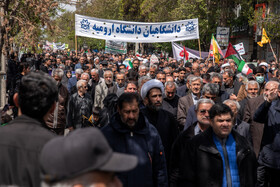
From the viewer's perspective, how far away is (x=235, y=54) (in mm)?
14047

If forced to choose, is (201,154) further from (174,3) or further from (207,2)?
(174,3)

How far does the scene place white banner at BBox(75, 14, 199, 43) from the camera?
47.1ft

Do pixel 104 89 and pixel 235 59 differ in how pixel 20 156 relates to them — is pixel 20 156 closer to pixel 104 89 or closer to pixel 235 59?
pixel 104 89

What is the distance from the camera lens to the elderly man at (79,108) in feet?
23.6

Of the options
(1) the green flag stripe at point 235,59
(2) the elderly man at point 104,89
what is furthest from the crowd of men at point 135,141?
(1) the green flag stripe at point 235,59

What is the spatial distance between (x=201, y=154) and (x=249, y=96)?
11.3 ft

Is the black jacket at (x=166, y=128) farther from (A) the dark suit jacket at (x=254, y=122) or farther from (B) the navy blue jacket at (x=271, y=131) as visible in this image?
(A) the dark suit jacket at (x=254, y=122)

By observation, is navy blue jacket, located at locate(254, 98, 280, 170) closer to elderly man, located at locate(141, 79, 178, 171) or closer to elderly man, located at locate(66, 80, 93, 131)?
elderly man, located at locate(141, 79, 178, 171)

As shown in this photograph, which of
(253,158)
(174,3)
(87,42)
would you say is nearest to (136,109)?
(253,158)

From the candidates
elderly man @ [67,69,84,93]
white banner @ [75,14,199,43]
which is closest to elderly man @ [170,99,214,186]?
elderly man @ [67,69,84,93]

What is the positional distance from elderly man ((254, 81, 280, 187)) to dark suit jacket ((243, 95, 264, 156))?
2.13ft

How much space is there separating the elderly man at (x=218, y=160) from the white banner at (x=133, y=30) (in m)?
10.9

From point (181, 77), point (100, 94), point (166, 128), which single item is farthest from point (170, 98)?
point (181, 77)

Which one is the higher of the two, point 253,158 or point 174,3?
point 174,3
